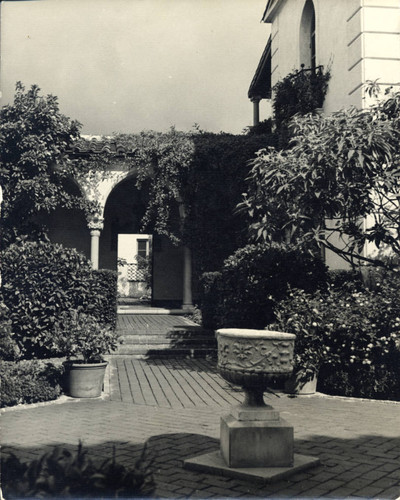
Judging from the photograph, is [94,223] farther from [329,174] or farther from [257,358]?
[257,358]

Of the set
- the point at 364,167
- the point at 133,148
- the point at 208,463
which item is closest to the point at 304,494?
the point at 208,463

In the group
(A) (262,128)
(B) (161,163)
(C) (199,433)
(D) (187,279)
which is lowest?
(C) (199,433)

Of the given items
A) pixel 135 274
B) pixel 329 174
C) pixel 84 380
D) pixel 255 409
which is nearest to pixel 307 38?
pixel 329 174

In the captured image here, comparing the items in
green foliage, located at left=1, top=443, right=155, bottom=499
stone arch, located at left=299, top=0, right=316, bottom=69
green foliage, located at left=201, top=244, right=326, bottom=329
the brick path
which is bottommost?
the brick path

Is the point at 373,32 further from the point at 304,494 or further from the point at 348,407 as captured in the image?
the point at 304,494

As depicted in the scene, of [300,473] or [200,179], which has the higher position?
[200,179]

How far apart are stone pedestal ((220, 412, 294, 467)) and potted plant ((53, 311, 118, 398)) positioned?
3.42 meters

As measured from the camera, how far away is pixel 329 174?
288 inches

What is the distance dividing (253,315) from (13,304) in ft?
14.9

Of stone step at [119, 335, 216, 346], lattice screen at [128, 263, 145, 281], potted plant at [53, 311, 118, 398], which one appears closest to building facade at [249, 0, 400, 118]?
stone step at [119, 335, 216, 346]

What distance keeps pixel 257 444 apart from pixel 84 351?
12.6 feet

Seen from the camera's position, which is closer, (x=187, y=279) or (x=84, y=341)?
(x=84, y=341)

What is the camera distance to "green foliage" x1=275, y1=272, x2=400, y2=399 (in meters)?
7.55

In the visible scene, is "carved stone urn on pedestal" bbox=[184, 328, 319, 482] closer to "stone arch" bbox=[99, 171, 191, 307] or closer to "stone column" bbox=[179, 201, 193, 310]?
"stone column" bbox=[179, 201, 193, 310]
